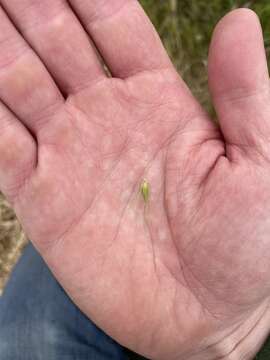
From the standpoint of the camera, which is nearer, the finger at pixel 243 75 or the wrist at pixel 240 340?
the finger at pixel 243 75

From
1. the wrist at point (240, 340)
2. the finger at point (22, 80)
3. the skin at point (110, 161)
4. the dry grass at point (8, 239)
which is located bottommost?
the wrist at point (240, 340)

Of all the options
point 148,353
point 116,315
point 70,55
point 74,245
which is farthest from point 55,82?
point 148,353

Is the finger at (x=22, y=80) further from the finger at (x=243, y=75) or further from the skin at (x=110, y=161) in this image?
the finger at (x=243, y=75)

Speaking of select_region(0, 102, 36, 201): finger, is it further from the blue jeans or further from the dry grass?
the dry grass

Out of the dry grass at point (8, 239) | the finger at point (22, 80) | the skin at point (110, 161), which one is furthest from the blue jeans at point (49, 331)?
the finger at point (22, 80)

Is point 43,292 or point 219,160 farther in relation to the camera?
point 43,292

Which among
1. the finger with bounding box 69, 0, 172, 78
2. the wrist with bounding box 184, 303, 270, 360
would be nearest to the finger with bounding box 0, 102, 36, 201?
the finger with bounding box 69, 0, 172, 78

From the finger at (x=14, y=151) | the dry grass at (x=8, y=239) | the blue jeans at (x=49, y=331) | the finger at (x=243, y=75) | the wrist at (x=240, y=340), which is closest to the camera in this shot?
the finger at (x=243, y=75)

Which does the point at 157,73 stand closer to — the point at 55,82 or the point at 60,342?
the point at 55,82
